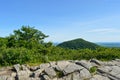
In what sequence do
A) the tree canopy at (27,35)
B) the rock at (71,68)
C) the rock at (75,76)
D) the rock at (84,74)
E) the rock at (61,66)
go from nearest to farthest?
the rock at (75,76) → the rock at (84,74) → the rock at (71,68) → the rock at (61,66) → the tree canopy at (27,35)

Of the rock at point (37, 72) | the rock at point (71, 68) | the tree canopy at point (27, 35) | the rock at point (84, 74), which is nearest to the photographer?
the rock at point (84, 74)

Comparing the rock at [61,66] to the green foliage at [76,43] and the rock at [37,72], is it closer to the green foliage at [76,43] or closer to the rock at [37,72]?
the rock at [37,72]

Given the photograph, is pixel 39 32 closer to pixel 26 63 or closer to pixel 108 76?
pixel 26 63

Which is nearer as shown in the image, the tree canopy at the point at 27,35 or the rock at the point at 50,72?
the rock at the point at 50,72

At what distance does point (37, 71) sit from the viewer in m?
14.3

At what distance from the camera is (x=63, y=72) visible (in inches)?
546

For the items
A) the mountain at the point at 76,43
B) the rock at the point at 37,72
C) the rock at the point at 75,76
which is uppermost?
the mountain at the point at 76,43

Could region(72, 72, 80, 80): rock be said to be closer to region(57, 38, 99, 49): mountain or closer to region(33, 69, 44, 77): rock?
region(33, 69, 44, 77): rock

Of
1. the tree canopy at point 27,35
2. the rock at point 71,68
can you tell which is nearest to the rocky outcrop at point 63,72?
the rock at point 71,68

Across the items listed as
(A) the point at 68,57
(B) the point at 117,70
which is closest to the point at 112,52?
(A) the point at 68,57

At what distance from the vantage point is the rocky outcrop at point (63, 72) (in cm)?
1375

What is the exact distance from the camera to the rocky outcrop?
45.1 feet

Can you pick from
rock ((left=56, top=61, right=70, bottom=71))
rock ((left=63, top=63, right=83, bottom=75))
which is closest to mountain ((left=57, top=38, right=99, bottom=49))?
rock ((left=56, top=61, right=70, bottom=71))

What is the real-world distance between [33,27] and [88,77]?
20.8 meters
